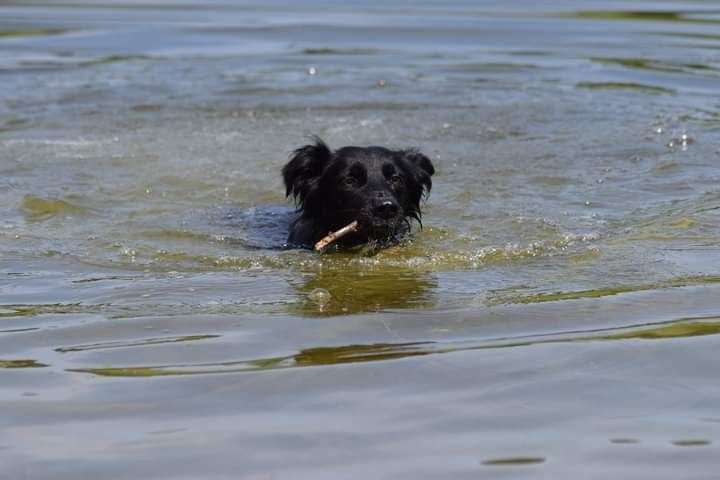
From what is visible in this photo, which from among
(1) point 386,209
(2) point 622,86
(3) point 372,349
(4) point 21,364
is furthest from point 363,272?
(2) point 622,86

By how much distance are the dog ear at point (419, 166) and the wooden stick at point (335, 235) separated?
0.79m

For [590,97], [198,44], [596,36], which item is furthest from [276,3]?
[590,97]

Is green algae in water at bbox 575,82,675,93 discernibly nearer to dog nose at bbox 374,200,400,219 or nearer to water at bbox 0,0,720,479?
water at bbox 0,0,720,479

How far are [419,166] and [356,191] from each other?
775mm

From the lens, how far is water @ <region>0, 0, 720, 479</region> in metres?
4.52

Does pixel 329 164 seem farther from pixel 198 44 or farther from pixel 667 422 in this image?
pixel 198 44

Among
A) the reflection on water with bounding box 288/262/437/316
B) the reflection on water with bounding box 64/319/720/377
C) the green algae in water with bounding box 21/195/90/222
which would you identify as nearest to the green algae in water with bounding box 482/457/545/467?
the reflection on water with bounding box 64/319/720/377

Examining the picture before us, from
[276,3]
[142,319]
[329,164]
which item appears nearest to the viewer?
[142,319]

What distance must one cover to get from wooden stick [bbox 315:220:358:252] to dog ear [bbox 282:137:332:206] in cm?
63

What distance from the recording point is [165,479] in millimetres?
4168

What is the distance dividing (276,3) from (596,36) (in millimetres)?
6626

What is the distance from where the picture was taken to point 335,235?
8.12 meters

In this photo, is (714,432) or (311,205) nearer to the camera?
(714,432)

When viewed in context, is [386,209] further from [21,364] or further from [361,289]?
[21,364]
